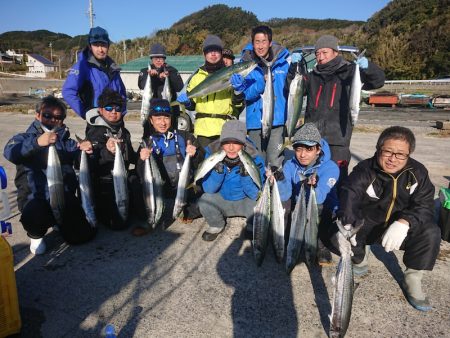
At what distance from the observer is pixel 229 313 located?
2.75 metres

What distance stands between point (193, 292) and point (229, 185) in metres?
1.42

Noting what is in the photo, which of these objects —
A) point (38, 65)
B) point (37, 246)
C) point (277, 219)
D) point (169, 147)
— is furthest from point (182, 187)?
point (38, 65)

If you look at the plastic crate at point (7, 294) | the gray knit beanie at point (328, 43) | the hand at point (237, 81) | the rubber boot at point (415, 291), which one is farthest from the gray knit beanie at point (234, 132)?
the plastic crate at point (7, 294)

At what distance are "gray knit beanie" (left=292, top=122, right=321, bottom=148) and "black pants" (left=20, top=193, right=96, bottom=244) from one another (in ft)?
8.46

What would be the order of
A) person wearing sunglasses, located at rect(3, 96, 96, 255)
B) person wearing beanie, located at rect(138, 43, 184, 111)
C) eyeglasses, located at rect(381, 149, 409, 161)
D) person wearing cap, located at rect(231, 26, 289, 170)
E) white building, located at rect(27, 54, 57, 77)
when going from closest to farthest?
eyeglasses, located at rect(381, 149, 409, 161) < person wearing sunglasses, located at rect(3, 96, 96, 255) < person wearing cap, located at rect(231, 26, 289, 170) < person wearing beanie, located at rect(138, 43, 184, 111) < white building, located at rect(27, 54, 57, 77)

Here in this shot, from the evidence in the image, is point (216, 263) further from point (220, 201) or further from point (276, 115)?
point (276, 115)

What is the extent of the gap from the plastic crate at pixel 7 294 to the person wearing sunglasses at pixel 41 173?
1348mm

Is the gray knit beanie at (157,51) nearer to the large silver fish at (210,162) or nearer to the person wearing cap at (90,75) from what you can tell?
the person wearing cap at (90,75)

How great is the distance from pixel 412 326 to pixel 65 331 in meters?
2.71

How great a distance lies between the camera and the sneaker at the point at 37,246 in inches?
141

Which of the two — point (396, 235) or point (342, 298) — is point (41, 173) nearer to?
point (342, 298)

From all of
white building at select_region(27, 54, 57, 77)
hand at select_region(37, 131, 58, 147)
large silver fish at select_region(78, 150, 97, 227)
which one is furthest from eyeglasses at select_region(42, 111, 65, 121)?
white building at select_region(27, 54, 57, 77)

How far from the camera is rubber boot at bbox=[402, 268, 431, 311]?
2818mm

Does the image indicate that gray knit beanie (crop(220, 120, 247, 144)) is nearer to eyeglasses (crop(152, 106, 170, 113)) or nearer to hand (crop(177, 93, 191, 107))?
eyeglasses (crop(152, 106, 170, 113))
